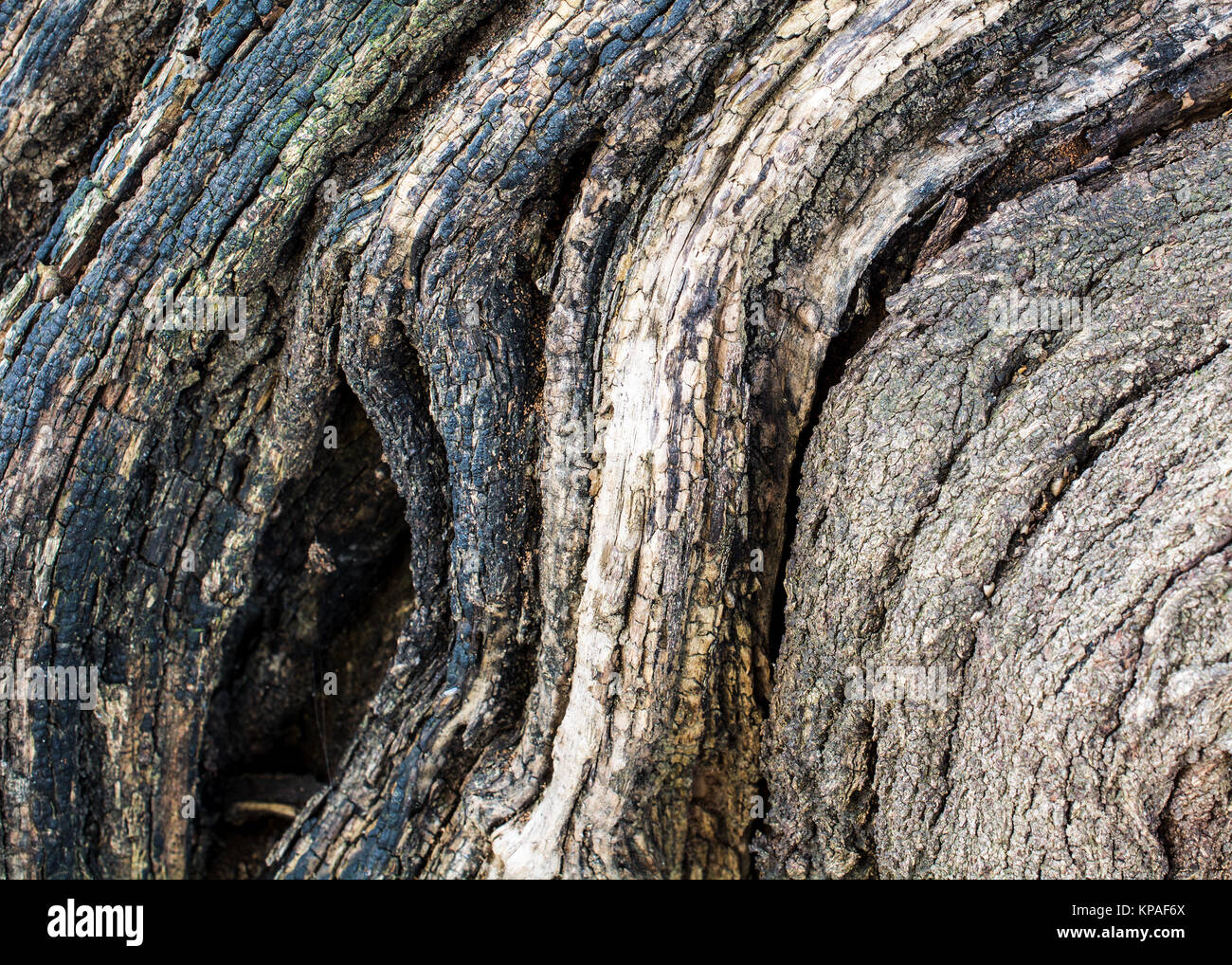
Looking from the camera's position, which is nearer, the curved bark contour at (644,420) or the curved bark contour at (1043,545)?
the curved bark contour at (1043,545)

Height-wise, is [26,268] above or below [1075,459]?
above

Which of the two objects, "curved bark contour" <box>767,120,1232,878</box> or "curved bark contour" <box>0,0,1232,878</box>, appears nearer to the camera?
"curved bark contour" <box>767,120,1232,878</box>

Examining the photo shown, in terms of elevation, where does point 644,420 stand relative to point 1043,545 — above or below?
above

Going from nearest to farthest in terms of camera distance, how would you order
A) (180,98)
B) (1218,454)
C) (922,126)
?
1. (1218,454)
2. (922,126)
3. (180,98)

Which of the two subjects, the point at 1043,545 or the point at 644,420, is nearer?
the point at 1043,545

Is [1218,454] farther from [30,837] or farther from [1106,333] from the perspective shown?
[30,837]

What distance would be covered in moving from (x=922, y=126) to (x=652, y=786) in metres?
3.00

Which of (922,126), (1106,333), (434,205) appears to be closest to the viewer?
(1106,333)

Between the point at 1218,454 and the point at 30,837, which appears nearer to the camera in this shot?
the point at 1218,454

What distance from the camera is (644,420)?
3441mm

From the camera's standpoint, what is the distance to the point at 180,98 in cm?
378

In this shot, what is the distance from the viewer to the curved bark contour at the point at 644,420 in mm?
3096

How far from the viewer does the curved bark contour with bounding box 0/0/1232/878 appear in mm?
3096
